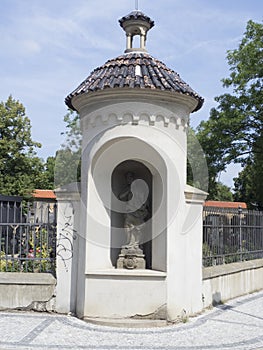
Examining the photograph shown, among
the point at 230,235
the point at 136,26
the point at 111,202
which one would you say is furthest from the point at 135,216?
the point at 136,26

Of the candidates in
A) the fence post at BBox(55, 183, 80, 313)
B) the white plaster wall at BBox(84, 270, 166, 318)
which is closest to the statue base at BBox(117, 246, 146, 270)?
the white plaster wall at BBox(84, 270, 166, 318)

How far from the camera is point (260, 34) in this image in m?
18.5

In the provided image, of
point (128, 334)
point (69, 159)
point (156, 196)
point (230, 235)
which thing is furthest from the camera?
point (69, 159)

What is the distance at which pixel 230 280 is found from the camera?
10.2 m

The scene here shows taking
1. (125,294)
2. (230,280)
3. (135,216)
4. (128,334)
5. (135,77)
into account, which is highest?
(135,77)

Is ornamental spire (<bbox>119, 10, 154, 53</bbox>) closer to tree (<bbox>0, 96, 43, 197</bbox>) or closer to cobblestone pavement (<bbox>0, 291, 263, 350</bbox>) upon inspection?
cobblestone pavement (<bbox>0, 291, 263, 350</bbox>)

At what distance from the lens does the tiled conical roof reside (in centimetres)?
779

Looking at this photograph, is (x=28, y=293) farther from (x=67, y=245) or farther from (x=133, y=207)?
(x=133, y=207)

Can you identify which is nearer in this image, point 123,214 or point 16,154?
point 123,214

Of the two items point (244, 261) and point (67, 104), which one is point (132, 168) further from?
point (244, 261)

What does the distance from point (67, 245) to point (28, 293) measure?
117cm

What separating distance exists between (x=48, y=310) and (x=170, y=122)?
425 cm

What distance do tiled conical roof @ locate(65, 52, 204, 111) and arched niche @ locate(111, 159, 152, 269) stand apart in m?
1.70

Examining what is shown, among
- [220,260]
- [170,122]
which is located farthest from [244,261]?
[170,122]
